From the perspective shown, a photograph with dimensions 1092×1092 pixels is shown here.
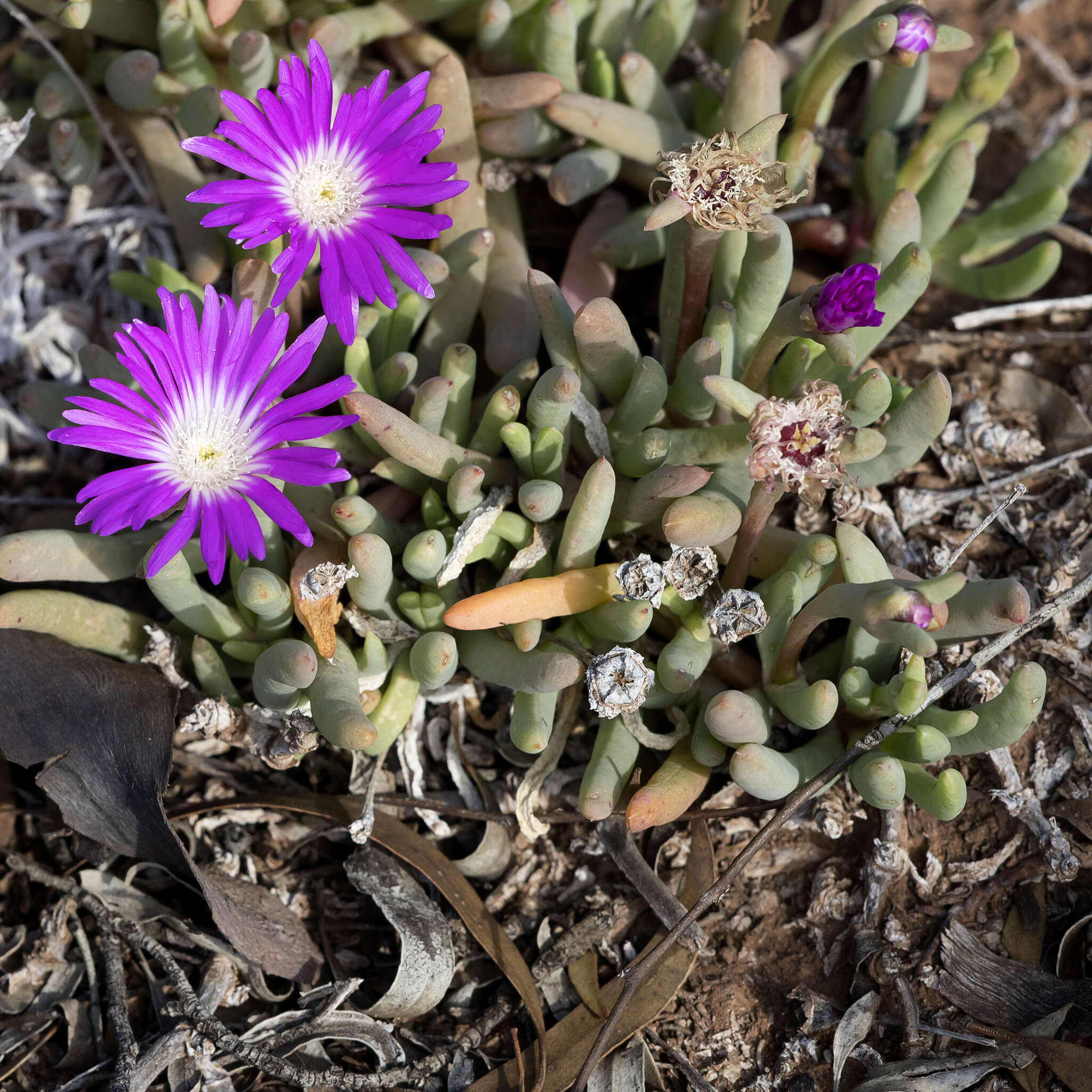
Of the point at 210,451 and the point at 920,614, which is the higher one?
the point at 210,451

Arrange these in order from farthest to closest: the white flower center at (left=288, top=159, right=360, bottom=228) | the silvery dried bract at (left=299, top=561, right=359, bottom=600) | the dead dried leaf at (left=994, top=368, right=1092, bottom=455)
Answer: the dead dried leaf at (left=994, top=368, right=1092, bottom=455) → the white flower center at (left=288, top=159, right=360, bottom=228) → the silvery dried bract at (left=299, top=561, right=359, bottom=600)

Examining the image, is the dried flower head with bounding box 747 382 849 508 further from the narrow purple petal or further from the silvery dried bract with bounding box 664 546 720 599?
the narrow purple petal

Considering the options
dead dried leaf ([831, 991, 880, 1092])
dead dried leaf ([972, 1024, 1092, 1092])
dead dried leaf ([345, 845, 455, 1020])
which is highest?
dead dried leaf ([345, 845, 455, 1020])

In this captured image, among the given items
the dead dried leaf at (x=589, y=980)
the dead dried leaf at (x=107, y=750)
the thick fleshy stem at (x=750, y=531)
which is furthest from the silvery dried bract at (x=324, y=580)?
the dead dried leaf at (x=589, y=980)

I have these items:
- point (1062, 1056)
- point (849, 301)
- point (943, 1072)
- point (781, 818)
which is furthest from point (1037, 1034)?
point (849, 301)

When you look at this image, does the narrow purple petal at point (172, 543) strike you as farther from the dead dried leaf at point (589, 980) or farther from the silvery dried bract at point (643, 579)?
the dead dried leaf at point (589, 980)

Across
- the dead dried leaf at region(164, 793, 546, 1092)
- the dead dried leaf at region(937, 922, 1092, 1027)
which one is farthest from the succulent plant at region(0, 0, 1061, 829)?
the dead dried leaf at region(937, 922, 1092, 1027)

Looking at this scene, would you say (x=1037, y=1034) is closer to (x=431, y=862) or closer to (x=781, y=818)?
(x=781, y=818)
